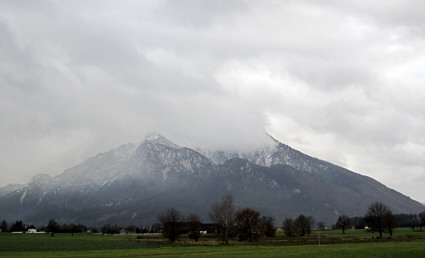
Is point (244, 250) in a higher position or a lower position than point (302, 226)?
higher

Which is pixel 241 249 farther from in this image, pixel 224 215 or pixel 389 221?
pixel 389 221

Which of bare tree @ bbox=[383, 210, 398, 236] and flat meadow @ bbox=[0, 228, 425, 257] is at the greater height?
bare tree @ bbox=[383, 210, 398, 236]

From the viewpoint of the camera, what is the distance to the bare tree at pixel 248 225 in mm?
137875

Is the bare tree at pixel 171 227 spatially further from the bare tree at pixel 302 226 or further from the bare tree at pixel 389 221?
the bare tree at pixel 389 221

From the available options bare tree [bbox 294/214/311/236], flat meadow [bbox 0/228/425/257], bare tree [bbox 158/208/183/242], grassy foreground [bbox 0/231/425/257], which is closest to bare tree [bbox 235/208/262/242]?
bare tree [bbox 158/208/183/242]

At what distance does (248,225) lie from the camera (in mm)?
139750

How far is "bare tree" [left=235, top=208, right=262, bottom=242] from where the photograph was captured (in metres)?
138

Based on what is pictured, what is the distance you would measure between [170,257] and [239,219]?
77.4m

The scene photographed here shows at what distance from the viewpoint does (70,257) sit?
69375 millimetres

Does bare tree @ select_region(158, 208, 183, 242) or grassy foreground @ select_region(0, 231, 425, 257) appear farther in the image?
bare tree @ select_region(158, 208, 183, 242)

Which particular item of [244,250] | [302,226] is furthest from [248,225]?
[244,250]

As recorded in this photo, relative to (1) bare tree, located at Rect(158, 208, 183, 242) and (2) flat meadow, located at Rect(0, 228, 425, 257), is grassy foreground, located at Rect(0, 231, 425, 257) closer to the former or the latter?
(2) flat meadow, located at Rect(0, 228, 425, 257)

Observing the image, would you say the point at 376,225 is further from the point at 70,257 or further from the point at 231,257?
the point at 70,257

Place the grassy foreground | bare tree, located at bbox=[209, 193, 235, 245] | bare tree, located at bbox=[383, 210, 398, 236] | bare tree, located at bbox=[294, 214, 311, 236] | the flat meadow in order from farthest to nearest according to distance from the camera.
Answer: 1. bare tree, located at bbox=[294, 214, 311, 236]
2. bare tree, located at bbox=[383, 210, 398, 236]
3. bare tree, located at bbox=[209, 193, 235, 245]
4. the flat meadow
5. the grassy foreground
